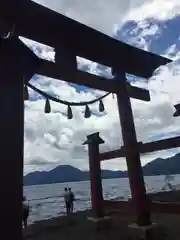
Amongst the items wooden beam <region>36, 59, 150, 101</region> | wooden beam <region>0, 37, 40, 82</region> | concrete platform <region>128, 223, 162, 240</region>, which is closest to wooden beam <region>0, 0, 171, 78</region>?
wooden beam <region>36, 59, 150, 101</region>

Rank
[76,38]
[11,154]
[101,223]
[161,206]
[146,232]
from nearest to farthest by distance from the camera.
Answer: [11,154] < [161,206] < [76,38] < [146,232] < [101,223]

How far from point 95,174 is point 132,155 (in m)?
2.32

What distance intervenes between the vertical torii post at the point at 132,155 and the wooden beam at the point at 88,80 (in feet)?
0.96

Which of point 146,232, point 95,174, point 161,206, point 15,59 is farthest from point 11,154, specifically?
point 95,174

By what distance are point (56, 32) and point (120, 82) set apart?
8.12ft

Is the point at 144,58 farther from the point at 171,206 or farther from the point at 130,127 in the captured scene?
the point at 171,206

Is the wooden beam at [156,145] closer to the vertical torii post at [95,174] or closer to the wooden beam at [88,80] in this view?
the vertical torii post at [95,174]

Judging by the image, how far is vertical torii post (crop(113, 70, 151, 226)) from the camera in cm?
648

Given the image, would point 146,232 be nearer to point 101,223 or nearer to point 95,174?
point 101,223

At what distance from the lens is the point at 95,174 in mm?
8672

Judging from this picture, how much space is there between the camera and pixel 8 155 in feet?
7.97

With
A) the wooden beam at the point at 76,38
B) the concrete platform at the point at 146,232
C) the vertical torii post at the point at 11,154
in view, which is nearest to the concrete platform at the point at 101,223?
the concrete platform at the point at 146,232

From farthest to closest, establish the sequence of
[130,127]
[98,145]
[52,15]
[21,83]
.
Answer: [98,145] → [130,127] → [52,15] → [21,83]

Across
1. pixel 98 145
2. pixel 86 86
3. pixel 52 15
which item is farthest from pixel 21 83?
pixel 98 145
